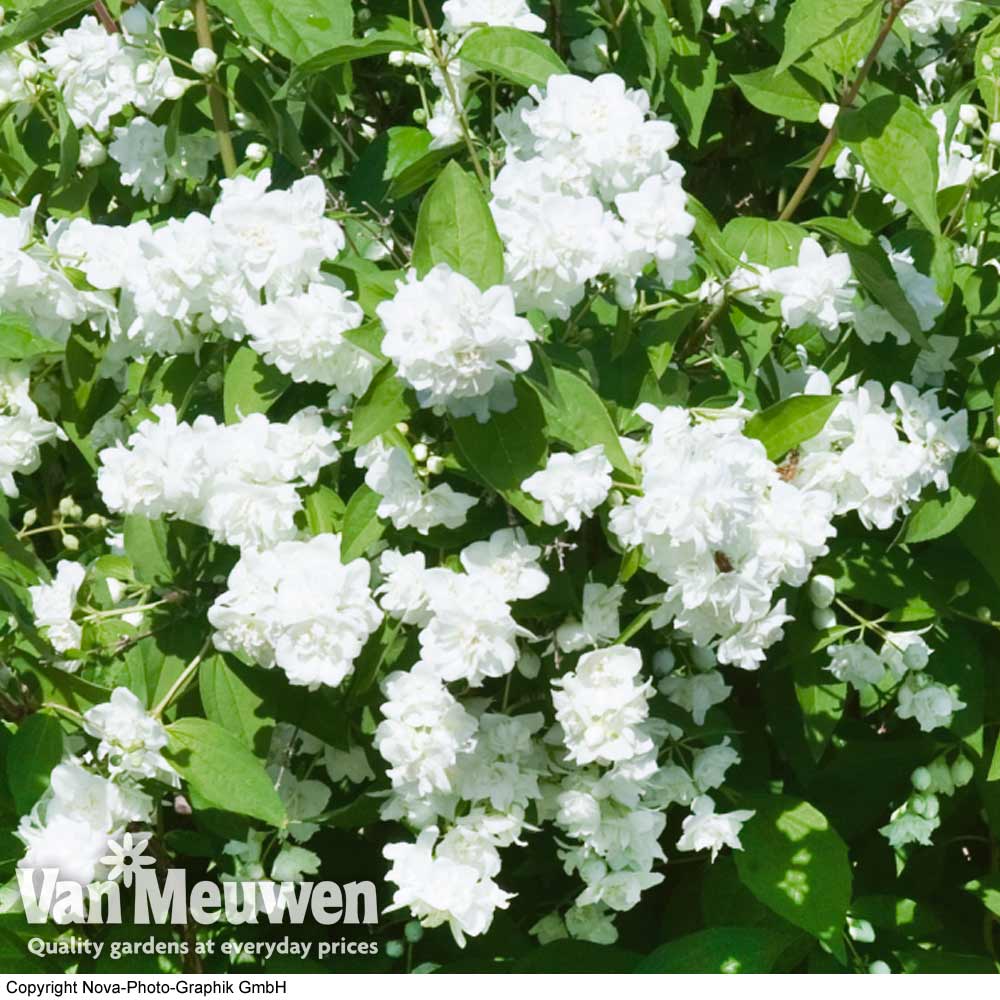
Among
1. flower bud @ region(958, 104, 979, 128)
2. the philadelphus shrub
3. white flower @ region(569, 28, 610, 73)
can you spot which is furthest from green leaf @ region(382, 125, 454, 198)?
flower bud @ region(958, 104, 979, 128)

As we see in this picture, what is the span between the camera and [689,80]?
264 centimetres

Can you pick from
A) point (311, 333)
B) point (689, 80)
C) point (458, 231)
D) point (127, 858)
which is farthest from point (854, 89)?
point (127, 858)

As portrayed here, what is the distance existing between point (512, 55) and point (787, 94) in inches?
19.2

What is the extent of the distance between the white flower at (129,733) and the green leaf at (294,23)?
101cm

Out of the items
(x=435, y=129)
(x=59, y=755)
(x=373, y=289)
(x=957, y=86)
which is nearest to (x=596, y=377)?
(x=373, y=289)

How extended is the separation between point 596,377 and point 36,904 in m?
1.20

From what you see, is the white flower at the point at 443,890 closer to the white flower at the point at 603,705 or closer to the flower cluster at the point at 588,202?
the white flower at the point at 603,705

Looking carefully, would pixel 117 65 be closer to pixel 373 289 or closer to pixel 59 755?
pixel 373 289

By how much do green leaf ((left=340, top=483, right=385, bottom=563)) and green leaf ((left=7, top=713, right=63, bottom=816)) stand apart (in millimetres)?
565

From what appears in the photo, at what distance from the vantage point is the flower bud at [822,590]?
228cm

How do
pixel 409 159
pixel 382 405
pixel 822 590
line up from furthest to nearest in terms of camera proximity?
pixel 409 159, pixel 822 590, pixel 382 405

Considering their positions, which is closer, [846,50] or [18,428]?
[846,50]

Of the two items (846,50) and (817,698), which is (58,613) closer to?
(817,698)

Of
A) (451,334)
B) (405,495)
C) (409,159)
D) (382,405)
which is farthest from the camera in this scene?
(409,159)
